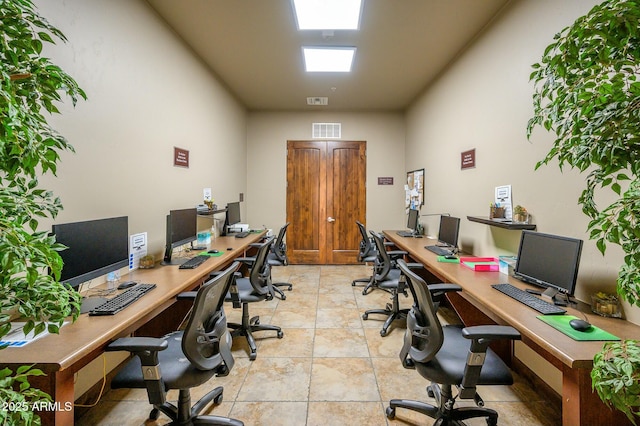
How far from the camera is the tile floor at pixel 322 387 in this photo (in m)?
→ 1.94

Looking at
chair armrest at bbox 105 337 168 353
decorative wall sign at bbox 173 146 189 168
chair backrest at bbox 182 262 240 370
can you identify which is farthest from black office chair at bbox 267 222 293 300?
chair armrest at bbox 105 337 168 353

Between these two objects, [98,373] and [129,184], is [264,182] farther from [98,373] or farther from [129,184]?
[98,373]

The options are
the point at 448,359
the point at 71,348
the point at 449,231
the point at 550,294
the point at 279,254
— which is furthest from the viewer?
the point at 279,254

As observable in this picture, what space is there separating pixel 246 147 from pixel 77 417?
479 cm

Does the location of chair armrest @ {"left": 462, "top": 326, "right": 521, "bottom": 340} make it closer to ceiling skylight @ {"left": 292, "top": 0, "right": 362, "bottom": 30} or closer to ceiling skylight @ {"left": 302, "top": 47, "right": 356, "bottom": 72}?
ceiling skylight @ {"left": 292, "top": 0, "right": 362, "bottom": 30}

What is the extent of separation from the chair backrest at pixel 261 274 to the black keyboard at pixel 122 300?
0.83 metres

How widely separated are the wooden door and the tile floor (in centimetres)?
257

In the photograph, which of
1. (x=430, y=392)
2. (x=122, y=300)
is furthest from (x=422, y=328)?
(x=122, y=300)

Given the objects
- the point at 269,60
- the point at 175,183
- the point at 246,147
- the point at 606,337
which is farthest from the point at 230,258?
the point at 246,147

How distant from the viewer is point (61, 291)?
0.88m

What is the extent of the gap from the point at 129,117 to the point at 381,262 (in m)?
2.73

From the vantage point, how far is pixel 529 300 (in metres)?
1.81

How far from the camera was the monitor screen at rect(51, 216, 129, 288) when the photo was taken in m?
1.60

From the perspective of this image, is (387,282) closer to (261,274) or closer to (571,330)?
(261,274)
